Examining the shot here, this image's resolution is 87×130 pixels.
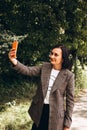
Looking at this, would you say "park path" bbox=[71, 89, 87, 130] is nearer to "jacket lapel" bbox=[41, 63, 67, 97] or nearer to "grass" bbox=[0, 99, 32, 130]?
"grass" bbox=[0, 99, 32, 130]

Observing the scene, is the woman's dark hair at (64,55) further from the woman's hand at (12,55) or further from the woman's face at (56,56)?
the woman's hand at (12,55)

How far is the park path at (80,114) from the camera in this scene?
974 centimetres

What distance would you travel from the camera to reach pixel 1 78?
55.9 feet

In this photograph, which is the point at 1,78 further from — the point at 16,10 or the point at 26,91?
the point at 16,10

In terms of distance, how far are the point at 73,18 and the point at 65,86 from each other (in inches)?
436

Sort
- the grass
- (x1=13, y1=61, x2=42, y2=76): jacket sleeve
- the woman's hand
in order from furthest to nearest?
the grass < (x1=13, y1=61, x2=42, y2=76): jacket sleeve < the woman's hand

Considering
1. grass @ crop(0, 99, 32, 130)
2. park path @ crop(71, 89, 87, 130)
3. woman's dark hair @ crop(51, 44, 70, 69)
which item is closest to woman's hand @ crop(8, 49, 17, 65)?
woman's dark hair @ crop(51, 44, 70, 69)

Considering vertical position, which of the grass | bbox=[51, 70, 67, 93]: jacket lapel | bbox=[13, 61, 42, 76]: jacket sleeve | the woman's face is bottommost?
the grass

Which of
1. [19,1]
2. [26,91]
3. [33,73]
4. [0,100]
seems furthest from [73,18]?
[33,73]

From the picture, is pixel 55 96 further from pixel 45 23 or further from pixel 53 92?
pixel 45 23

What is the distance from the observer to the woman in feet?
14.8

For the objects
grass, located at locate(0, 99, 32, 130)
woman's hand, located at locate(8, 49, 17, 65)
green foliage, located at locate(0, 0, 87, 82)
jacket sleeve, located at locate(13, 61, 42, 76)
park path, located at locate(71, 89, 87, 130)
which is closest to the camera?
woman's hand, located at locate(8, 49, 17, 65)

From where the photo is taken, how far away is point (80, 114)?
1168cm

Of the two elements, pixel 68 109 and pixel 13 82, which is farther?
pixel 13 82
